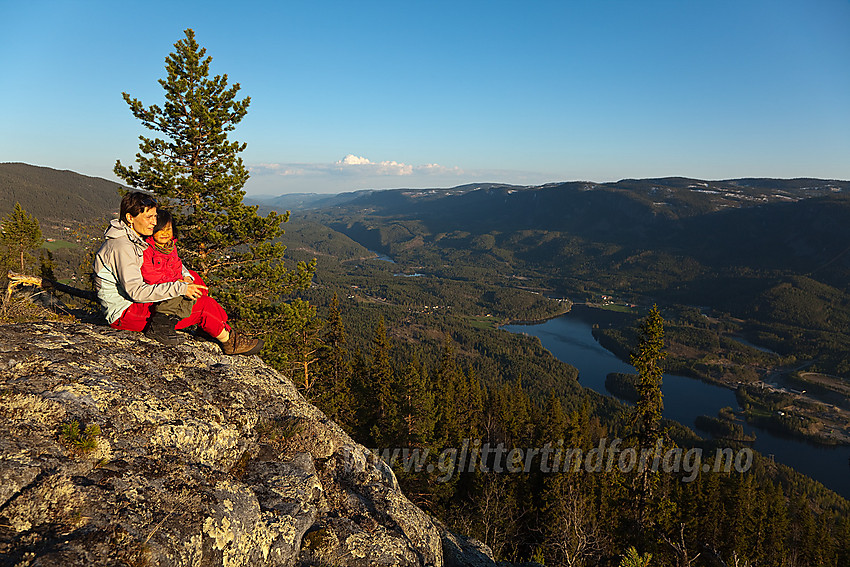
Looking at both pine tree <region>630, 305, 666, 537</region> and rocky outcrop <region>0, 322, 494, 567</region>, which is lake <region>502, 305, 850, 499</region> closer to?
pine tree <region>630, 305, 666, 537</region>

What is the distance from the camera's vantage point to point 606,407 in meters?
119

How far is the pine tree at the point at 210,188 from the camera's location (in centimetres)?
1334

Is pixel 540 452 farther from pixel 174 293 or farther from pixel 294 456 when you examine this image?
pixel 174 293

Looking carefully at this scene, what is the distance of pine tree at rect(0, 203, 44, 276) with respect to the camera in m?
27.6

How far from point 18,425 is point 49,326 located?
115 inches

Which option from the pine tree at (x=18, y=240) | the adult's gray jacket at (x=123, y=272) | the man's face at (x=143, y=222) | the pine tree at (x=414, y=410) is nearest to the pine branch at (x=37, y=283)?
the adult's gray jacket at (x=123, y=272)

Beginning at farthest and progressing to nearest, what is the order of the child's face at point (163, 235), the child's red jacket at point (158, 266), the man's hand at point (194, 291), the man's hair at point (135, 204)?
the child's face at point (163, 235)
the man's hand at point (194, 291)
the child's red jacket at point (158, 266)
the man's hair at point (135, 204)

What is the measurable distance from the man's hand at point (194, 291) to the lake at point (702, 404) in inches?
5802

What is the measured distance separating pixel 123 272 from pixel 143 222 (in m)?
0.88

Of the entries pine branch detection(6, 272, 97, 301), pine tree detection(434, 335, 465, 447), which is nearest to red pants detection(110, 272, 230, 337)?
pine branch detection(6, 272, 97, 301)

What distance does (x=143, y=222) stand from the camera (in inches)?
238

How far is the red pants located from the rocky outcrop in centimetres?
27

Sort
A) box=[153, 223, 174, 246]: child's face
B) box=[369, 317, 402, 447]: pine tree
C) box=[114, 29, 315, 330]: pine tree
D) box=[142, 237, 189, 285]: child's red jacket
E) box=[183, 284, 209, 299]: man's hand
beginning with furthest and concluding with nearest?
box=[369, 317, 402, 447]: pine tree, box=[114, 29, 315, 330]: pine tree, box=[153, 223, 174, 246]: child's face, box=[183, 284, 209, 299]: man's hand, box=[142, 237, 189, 285]: child's red jacket

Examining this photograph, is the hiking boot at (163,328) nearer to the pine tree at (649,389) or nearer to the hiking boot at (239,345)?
the hiking boot at (239,345)
